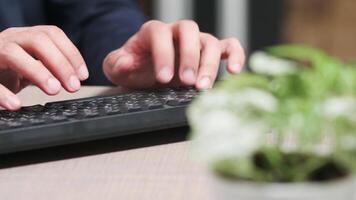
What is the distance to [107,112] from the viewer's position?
59 cm

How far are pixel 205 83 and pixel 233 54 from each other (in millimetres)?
125

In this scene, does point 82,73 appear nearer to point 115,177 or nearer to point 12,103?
point 12,103

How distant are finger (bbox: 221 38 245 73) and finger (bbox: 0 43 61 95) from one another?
9.5 inches

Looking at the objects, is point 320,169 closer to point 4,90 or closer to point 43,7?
point 4,90

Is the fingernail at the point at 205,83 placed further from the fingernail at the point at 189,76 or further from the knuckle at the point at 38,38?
the knuckle at the point at 38,38

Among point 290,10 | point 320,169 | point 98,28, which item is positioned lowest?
point 290,10

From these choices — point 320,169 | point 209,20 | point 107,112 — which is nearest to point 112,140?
point 107,112

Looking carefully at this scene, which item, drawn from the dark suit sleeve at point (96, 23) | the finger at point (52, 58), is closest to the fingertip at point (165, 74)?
the finger at point (52, 58)

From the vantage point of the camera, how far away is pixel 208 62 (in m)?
0.80

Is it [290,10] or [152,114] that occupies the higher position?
[152,114]

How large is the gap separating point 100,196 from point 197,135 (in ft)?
0.68

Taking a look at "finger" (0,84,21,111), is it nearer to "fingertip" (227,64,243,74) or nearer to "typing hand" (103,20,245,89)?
"typing hand" (103,20,245,89)

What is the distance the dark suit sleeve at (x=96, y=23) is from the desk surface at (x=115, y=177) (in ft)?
1.88

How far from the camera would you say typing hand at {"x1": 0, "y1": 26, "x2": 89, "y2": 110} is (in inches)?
27.7
